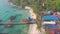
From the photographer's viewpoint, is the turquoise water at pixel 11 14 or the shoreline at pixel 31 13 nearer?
the turquoise water at pixel 11 14

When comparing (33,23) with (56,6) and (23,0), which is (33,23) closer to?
(56,6)

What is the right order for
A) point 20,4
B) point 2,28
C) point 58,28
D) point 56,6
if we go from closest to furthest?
1. point 58,28
2. point 2,28
3. point 56,6
4. point 20,4

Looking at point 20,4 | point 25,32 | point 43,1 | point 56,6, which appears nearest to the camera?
point 25,32

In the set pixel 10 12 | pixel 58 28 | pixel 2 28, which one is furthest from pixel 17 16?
pixel 58 28

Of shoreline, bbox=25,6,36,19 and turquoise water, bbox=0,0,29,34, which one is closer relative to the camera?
turquoise water, bbox=0,0,29,34

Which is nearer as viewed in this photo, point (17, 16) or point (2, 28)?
point (2, 28)

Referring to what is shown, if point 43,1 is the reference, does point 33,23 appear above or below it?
below

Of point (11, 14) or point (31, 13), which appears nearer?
point (31, 13)

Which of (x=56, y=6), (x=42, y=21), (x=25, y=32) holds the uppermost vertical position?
(x=56, y=6)
